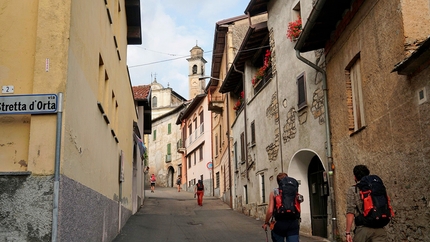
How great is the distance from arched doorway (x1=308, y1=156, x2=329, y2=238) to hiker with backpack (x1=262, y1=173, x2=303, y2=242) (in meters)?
5.46

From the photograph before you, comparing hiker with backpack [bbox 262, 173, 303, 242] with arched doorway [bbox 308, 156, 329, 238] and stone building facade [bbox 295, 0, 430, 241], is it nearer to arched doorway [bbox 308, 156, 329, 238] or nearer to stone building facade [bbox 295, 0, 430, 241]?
stone building facade [bbox 295, 0, 430, 241]

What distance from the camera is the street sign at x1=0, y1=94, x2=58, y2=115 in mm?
6742

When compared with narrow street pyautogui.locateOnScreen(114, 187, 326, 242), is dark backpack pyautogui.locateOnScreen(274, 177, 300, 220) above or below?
above

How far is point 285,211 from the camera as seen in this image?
7375mm

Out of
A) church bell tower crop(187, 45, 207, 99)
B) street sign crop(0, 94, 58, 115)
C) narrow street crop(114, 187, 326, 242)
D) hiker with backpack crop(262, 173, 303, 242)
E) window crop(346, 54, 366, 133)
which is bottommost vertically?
narrow street crop(114, 187, 326, 242)

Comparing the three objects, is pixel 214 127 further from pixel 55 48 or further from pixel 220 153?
pixel 55 48

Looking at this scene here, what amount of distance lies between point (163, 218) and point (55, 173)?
44.1 feet

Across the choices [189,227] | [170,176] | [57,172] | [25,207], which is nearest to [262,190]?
[189,227]

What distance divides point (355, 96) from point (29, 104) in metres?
6.61

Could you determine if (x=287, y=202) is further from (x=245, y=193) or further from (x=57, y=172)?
(x=245, y=193)

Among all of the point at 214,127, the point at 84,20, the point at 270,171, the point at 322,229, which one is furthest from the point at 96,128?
the point at 214,127

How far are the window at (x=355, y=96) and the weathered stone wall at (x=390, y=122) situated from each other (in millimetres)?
129

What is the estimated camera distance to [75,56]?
25.1ft

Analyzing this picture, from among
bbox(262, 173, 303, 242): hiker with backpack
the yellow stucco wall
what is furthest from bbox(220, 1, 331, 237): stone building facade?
the yellow stucco wall
